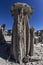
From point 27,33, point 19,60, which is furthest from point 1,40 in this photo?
point 19,60

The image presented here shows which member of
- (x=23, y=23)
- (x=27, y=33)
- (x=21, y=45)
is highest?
(x=23, y=23)

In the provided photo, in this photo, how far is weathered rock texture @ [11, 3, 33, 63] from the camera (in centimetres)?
1690

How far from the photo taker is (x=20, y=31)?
1739cm

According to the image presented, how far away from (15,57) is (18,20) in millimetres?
5652

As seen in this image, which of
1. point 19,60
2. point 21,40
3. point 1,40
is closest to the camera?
point 19,60

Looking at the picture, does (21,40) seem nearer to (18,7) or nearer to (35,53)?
(35,53)

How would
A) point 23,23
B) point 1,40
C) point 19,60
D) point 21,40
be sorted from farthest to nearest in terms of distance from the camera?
1. point 1,40
2. point 23,23
3. point 21,40
4. point 19,60

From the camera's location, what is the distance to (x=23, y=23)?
18938 millimetres

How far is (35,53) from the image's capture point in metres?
19.5

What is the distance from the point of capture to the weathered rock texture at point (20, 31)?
55.5 ft

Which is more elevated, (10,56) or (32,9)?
(32,9)

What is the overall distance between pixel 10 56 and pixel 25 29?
202 inches

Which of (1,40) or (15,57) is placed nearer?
(15,57)

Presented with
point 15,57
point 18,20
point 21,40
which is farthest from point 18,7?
point 15,57
